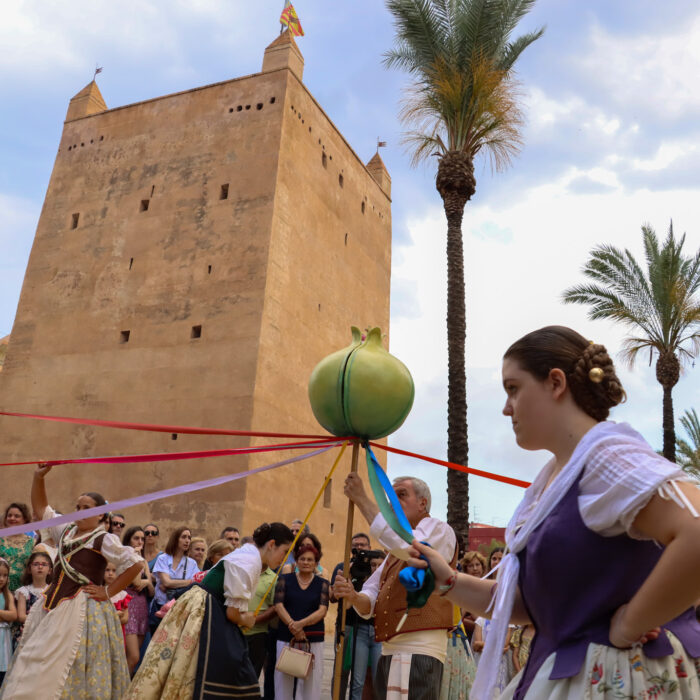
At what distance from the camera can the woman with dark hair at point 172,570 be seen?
753 cm

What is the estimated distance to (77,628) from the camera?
4.96m

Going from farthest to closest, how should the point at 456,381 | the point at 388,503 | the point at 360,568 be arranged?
the point at 456,381, the point at 360,568, the point at 388,503

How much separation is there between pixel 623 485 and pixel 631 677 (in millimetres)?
389

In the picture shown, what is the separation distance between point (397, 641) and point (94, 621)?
7.25 ft

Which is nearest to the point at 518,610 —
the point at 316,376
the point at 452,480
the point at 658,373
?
the point at 316,376

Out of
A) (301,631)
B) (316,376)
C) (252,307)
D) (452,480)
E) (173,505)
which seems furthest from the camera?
(252,307)

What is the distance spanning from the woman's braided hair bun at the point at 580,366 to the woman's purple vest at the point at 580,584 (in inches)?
11.1

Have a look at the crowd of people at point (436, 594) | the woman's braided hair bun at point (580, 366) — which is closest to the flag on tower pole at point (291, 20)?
the crowd of people at point (436, 594)

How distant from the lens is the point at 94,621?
508 centimetres

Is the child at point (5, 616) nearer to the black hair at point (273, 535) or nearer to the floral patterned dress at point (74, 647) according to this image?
the floral patterned dress at point (74, 647)

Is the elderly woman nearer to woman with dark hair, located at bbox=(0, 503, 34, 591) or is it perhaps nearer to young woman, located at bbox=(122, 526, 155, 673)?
young woman, located at bbox=(122, 526, 155, 673)

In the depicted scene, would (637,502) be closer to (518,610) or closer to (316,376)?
(518,610)

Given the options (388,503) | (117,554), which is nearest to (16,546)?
(117,554)

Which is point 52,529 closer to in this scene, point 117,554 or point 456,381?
point 117,554
